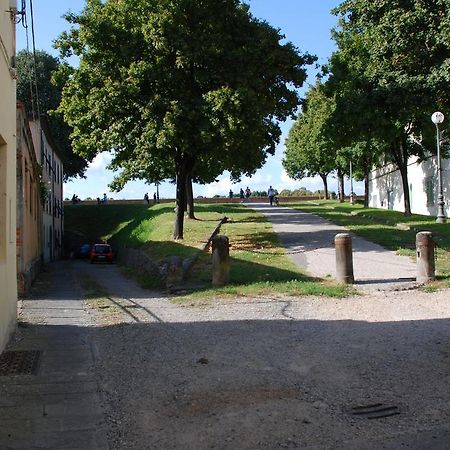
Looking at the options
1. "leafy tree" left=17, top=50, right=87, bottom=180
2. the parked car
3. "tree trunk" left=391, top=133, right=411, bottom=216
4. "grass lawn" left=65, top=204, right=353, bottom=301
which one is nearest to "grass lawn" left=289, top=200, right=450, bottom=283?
"tree trunk" left=391, top=133, right=411, bottom=216

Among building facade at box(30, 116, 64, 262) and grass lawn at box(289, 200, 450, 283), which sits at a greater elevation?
building facade at box(30, 116, 64, 262)

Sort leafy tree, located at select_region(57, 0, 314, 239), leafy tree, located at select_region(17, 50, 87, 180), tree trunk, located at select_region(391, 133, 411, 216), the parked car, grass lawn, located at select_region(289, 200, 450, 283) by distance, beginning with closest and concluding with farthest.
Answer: grass lawn, located at select_region(289, 200, 450, 283) → leafy tree, located at select_region(57, 0, 314, 239) → tree trunk, located at select_region(391, 133, 411, 216) → the parked car → leafy tree, located at select_region(17, 50, 87, 180)

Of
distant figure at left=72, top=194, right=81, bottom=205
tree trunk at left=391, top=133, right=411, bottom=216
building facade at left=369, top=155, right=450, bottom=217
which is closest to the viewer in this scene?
tree trunk at left=391, top=133, right=411, bottom=216

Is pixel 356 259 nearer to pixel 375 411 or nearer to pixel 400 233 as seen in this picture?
pixel 400 233

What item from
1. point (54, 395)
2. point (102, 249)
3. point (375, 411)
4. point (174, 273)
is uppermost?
point (102, 249)

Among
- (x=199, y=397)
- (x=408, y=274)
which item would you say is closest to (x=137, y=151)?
(x=408, y=274)

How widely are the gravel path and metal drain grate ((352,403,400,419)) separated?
0.06ft

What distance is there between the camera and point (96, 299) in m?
15.0

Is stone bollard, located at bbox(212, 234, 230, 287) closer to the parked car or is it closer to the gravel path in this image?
the gravel path

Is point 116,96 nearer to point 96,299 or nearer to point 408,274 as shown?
point 96,299

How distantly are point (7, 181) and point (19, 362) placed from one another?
2.88m

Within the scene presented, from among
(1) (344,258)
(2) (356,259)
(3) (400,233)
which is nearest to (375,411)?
(1) (344,258)

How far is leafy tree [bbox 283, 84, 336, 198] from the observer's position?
4250 cm

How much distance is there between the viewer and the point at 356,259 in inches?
Result: 693
